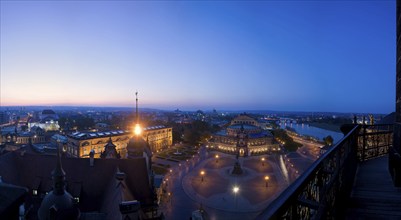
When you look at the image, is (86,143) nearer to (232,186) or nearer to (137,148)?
(137,148)

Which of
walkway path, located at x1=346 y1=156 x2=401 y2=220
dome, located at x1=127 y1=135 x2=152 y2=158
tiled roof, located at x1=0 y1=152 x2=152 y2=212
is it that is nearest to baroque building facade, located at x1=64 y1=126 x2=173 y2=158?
dome, located at x1=127 y1=135 x2=152 y2=158

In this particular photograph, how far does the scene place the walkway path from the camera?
575 cm

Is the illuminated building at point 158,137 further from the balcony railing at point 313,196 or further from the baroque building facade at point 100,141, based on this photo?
the balcony railing at point 313,196

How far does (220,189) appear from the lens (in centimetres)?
3195

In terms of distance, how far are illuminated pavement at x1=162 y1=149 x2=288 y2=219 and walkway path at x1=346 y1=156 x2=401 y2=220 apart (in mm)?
16740

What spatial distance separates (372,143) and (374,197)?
5.80 metres

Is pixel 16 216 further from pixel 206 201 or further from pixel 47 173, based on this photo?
pixel 206 201

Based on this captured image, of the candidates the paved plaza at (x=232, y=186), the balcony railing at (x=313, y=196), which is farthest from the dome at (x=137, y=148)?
the balcony railing at (x=313, y=196)

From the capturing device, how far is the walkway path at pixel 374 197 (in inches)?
227

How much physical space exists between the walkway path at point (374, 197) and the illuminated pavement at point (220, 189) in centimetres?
1674

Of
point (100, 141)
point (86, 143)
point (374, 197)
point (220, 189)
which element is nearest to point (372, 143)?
point (374, 197)

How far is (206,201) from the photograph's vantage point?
27.5 meters

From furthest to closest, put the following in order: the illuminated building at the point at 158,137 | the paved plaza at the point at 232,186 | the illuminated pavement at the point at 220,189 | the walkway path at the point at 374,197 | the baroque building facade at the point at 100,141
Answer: the illuminated building at the point at 158,137 → the baroque building facade at the point at 100,141 → the paved plaza at the point at 232,186 → the illuminated pavement at the point at 220,189 → the walkway path at the point at 374,197

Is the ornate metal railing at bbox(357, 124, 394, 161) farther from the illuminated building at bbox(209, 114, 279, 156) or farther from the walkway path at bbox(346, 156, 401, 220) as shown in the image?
the illuminated building at bbox(209, 114, 279, 156)
